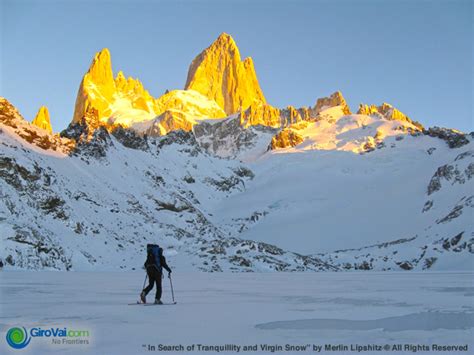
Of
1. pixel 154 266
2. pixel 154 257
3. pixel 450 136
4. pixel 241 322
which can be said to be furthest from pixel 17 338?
pixel 450 136

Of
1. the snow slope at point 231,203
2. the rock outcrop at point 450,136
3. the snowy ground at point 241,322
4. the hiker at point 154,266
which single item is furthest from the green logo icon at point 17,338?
the rock outcrop at point 450,136

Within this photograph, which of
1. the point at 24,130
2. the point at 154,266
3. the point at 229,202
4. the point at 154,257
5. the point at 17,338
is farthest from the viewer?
the point at 229,202

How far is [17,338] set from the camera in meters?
9.67

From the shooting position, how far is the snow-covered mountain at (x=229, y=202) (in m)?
62.7

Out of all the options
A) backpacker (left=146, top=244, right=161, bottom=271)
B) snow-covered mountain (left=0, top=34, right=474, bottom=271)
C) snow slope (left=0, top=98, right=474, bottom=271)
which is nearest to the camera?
backpacker (left=146, top=244, right=161, bottom=271)

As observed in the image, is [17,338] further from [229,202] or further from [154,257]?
[229,202]

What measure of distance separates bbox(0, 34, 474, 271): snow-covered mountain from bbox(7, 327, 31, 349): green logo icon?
40275mm

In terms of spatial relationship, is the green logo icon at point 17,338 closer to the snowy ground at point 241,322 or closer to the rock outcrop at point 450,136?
the snowy ground at point 241,322

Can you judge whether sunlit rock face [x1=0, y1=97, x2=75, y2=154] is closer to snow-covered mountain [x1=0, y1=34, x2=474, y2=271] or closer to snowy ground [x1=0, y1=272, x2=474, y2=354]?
snow-covered mountain [x1=0, y1=34, x2=474, y2=271]

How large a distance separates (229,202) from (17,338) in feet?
442

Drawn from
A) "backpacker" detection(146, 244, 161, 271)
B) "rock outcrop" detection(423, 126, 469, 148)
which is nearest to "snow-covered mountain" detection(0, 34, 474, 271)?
"rock outcrop" detection(423, 126, 469, 148)

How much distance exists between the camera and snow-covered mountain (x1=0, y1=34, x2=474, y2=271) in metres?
62.7

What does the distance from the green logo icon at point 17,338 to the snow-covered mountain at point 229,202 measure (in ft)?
132

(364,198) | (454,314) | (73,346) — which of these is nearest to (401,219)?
(364,198)
